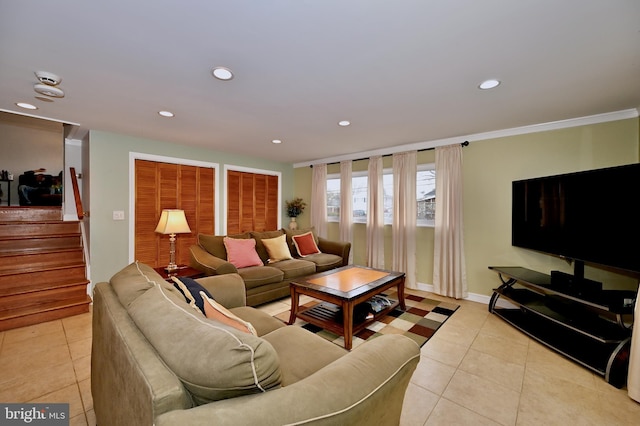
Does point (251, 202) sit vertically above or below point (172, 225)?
above

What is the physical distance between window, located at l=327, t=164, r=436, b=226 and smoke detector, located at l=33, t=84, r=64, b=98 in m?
3.87

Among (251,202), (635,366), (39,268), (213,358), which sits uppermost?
(251,202)

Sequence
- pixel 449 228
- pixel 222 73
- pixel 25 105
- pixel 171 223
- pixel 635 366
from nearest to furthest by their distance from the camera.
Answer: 1. pixel 635 366
2. pixel 222 73
3. pixel 25 105
4. pixel 171 223
5. pixel 449 228

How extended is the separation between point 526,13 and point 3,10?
2664 millimetres

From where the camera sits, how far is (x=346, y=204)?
16.0 feet

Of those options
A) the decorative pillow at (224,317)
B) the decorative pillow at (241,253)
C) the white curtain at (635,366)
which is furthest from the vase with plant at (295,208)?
the white curtain at (635,366)

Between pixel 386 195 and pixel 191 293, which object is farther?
pixel 386 195

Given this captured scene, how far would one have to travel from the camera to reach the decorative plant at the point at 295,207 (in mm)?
5566

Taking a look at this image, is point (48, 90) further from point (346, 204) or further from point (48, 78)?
point (346, 204)

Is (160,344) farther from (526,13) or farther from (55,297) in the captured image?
(55,297)

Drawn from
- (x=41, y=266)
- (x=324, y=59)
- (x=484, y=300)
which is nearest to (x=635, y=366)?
(x=484, y=300)

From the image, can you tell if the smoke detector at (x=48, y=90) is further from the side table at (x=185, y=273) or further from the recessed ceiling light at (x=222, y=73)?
the side table at (x=185, y=273)

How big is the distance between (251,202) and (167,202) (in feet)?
4.83

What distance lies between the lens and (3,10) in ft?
4.36
